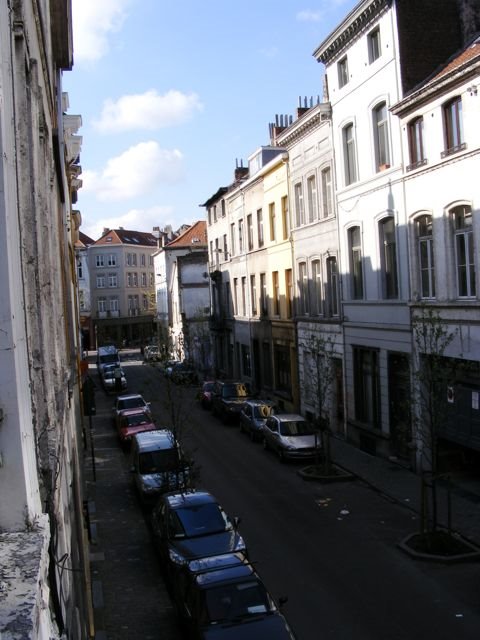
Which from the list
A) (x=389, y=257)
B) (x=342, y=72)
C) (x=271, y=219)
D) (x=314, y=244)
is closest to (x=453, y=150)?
(x=389, y=257)

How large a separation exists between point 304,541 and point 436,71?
606 inches

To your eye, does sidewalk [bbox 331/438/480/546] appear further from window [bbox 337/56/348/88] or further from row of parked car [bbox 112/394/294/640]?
window [bbox 337/56/348/88]

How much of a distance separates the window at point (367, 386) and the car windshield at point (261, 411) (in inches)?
174

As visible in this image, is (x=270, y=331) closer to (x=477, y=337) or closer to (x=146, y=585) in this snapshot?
(x=477, y=337)

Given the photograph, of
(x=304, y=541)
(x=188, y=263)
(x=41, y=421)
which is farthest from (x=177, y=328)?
(x=41, y=421)

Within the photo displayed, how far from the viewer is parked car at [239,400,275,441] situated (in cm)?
2904

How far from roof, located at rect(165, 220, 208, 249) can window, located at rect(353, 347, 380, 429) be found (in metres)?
51.7

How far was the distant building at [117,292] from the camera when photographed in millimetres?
94312

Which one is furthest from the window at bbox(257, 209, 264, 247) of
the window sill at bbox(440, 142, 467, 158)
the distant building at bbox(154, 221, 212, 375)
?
the window sill at bbox(440, 142, 467, 158)

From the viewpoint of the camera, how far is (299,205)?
108ft

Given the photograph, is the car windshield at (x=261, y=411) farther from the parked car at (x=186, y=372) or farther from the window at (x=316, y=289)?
the parked car at (x=186, y=372)

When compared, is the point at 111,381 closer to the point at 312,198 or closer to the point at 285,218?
the point at 285,218

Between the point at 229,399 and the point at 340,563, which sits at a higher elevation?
the point at 229,399

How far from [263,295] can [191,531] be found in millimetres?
26955
